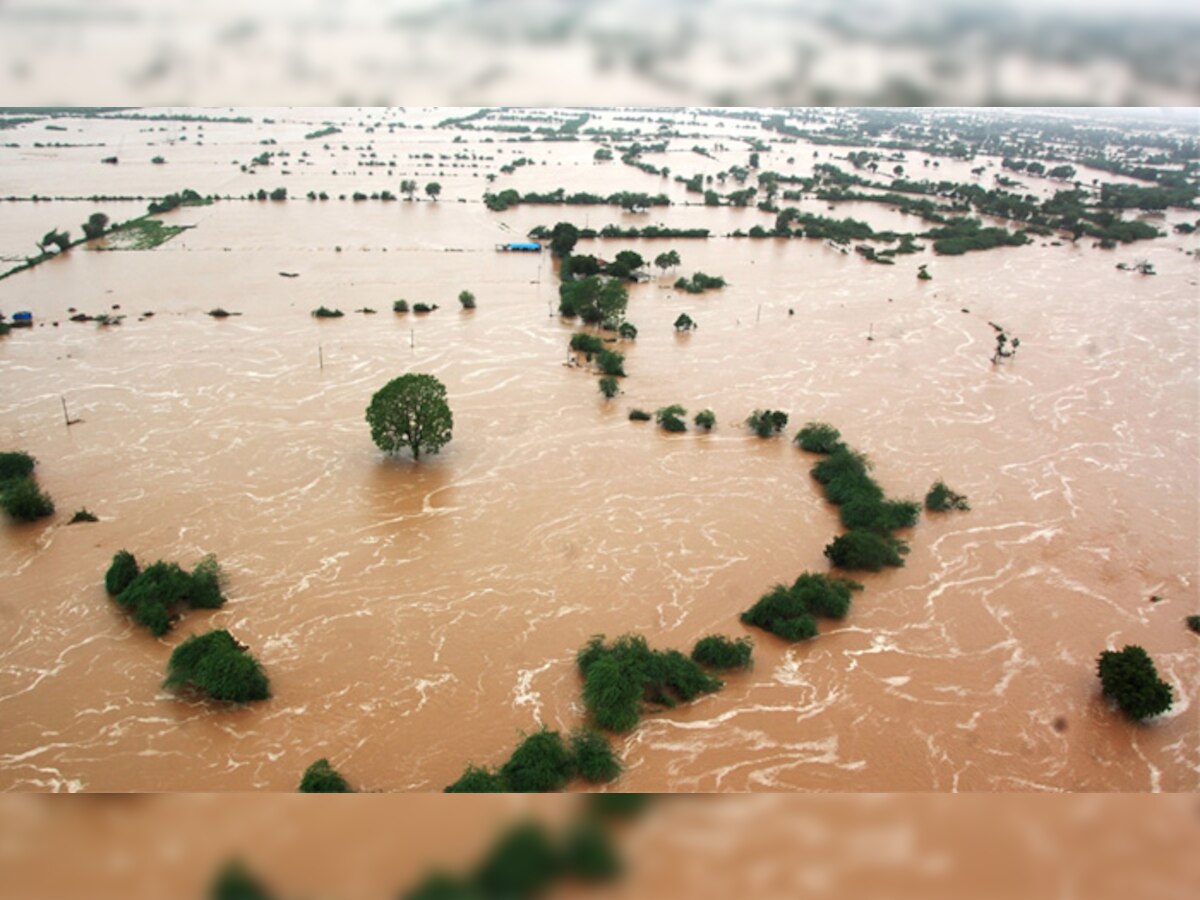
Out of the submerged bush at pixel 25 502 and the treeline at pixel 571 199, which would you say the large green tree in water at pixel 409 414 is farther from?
the treeline at pixel 571 199

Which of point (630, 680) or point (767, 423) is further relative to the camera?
point (767, 423)

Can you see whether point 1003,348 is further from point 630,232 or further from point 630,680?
point 630,680

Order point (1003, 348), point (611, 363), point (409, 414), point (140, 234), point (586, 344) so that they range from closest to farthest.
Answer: point (409, 414) → point (611, 363) → point (586, 344) → point (1003, 348) → point (140, 234)

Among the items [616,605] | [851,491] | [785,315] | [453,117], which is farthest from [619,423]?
[453,117]

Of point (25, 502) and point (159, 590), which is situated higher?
point (25, 502)

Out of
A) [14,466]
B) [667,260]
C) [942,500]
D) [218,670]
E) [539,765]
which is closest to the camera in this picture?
[539,765]

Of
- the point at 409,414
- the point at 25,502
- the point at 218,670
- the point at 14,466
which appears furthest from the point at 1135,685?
the point at 14,466

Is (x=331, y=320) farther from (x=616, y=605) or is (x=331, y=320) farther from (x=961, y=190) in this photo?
(x=961, y=190)
